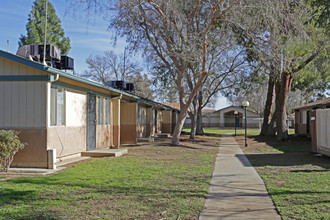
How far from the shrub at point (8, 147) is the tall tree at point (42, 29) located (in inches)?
1038

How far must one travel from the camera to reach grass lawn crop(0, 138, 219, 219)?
5.23 m

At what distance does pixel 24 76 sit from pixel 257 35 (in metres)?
8.90

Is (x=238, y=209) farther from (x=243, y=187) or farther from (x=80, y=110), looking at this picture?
(x=80, y=110)

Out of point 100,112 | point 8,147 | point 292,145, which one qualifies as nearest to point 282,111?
point 292,145

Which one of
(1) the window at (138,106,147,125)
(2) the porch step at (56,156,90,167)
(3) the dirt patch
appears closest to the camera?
(2) the porch step at (56,156,90,167)

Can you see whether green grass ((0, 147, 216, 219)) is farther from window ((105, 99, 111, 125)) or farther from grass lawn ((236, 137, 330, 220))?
window ((105, 99, 111, 125))

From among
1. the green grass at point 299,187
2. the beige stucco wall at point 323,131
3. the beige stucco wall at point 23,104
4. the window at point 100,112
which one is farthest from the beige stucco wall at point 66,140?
the beige stucco wall at point 323,131

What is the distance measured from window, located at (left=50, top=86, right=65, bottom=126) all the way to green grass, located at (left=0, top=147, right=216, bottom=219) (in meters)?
1.86

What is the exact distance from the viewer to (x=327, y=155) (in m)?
11.9

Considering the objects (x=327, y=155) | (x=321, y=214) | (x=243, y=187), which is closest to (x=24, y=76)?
(x=243, y=187)

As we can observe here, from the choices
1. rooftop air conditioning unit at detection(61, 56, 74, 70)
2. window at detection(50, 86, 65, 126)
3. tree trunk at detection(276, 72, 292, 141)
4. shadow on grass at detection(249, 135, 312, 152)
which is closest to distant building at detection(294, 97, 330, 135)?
tree trunk at detection(276, 72, 292, 141)

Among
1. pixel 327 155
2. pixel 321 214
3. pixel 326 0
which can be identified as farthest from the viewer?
pixel 327 155

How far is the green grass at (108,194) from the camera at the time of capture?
5230mm

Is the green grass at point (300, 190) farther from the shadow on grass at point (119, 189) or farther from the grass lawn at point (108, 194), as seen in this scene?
the shadow on grass at point (119, 189)
